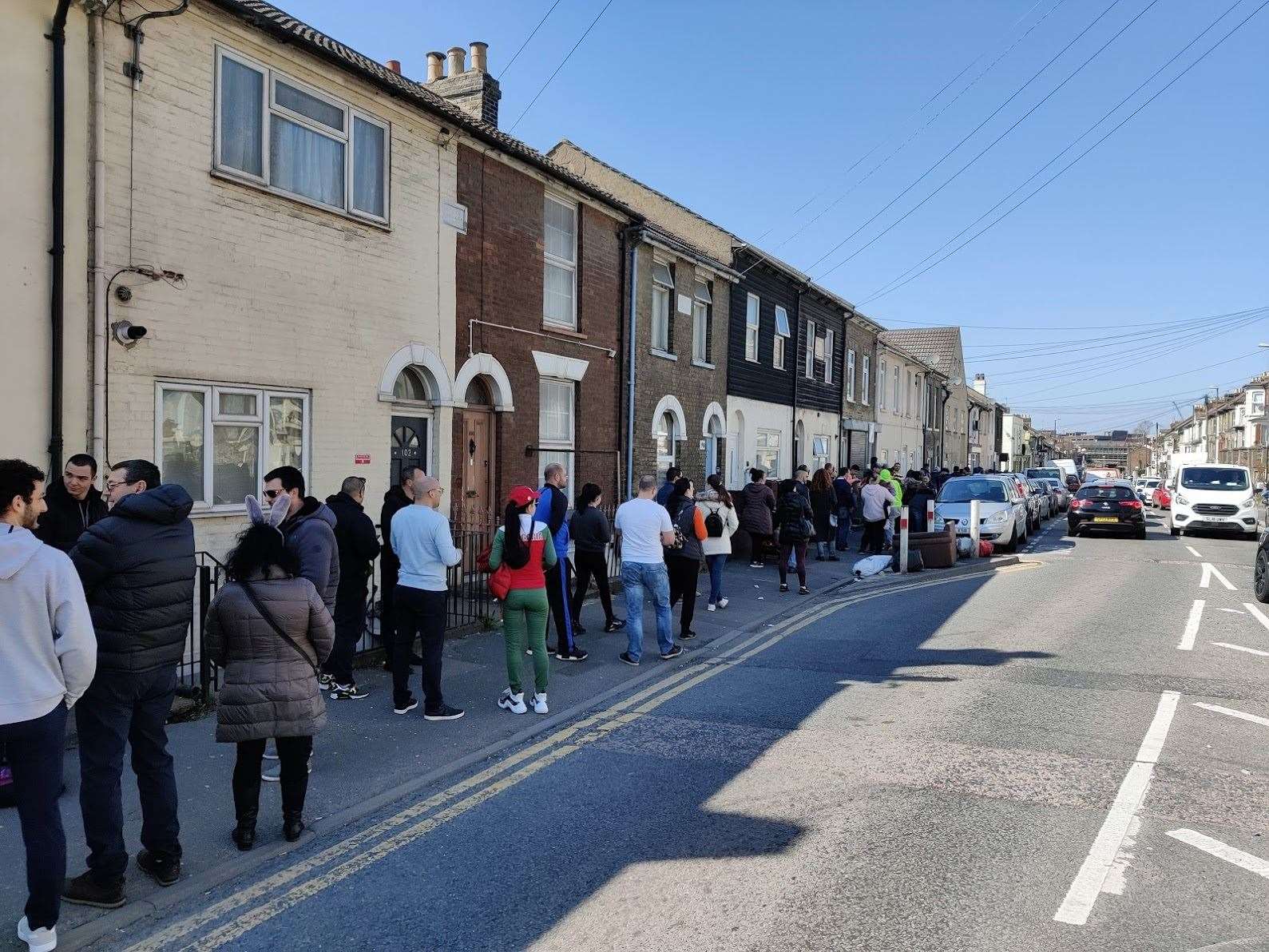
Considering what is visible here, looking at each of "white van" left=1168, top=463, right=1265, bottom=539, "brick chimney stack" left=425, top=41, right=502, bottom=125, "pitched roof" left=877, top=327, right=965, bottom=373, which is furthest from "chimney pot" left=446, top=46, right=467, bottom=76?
"pitched roof" left=877, top=327, right=965, bottom=373

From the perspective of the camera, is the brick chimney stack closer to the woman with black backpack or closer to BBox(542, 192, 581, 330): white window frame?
BBox(542, 192, 581, 330): white window frame

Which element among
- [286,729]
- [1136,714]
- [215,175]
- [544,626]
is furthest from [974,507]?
[286,729]

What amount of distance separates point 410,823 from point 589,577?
5.54 m

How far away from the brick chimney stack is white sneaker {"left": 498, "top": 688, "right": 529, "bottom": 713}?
1154cm

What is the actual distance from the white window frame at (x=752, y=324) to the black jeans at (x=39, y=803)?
2012 centimetres

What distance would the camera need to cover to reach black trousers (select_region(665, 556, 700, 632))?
10531 mm

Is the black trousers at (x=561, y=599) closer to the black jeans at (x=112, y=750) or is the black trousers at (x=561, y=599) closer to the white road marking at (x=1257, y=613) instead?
the black jeans at (x=112, y=750)

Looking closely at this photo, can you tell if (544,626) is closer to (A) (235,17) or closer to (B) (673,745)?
(B) (673,745)

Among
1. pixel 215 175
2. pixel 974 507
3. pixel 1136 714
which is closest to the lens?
pixel 1136 714

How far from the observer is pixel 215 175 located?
9.20 m

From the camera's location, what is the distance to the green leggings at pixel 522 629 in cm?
739

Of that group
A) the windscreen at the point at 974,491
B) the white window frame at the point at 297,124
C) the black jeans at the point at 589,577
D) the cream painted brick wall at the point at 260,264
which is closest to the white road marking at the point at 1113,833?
the black jeans at the point at 589,577

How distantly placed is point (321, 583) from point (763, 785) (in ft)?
9.89

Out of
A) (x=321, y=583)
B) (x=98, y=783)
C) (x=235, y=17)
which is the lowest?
(x=98, y=783)
